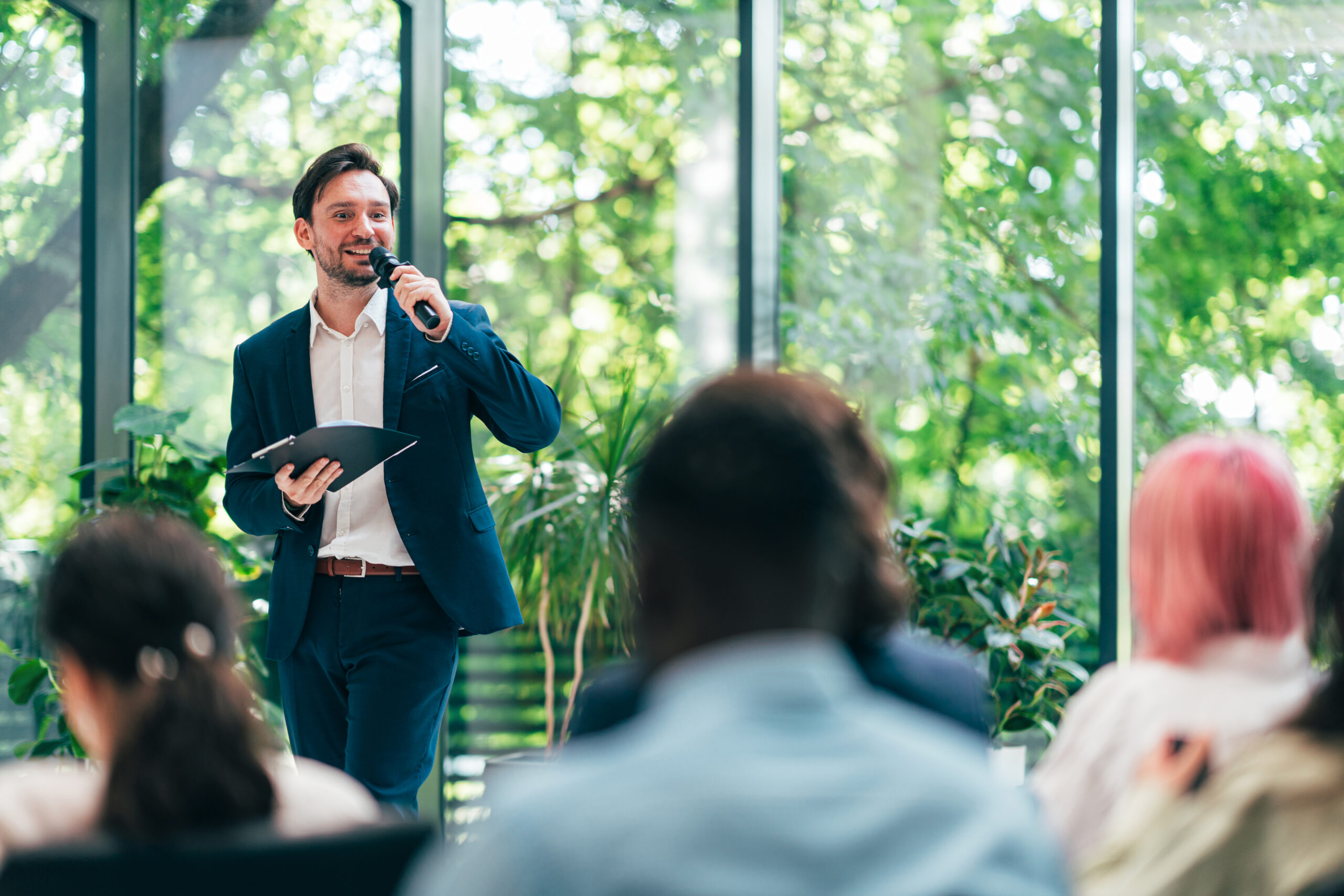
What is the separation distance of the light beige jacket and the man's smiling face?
6.20 feet

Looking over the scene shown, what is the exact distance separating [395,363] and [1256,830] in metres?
1.85

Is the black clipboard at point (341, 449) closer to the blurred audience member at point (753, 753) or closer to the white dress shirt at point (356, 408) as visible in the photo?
the white dress shirt at point (356, 408)

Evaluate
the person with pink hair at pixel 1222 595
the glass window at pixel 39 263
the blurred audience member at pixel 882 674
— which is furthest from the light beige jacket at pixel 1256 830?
the glass window at pixel 39 263

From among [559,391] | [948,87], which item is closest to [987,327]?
[948,87]

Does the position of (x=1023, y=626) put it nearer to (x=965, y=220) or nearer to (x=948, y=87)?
(x=965, y=220)

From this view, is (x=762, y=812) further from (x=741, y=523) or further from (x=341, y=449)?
(x=341, y=449)

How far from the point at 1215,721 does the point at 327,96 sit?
3.14 meters

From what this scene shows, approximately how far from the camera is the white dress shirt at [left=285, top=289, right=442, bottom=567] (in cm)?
239

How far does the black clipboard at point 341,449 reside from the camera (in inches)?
84.1

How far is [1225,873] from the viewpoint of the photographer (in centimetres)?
100

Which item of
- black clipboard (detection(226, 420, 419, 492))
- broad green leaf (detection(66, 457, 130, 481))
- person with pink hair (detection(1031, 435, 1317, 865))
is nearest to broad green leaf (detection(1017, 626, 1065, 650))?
black clipboard (detection(226, 420, 419, 492))

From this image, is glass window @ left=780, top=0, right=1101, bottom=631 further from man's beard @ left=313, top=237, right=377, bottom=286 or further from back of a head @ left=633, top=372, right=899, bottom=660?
back of a head @ left=633, top=372, right=899, bottom=660

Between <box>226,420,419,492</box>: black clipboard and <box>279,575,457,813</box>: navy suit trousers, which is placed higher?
<box>226,420,419,492</box>: black clipboard

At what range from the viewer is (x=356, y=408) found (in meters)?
2.47
